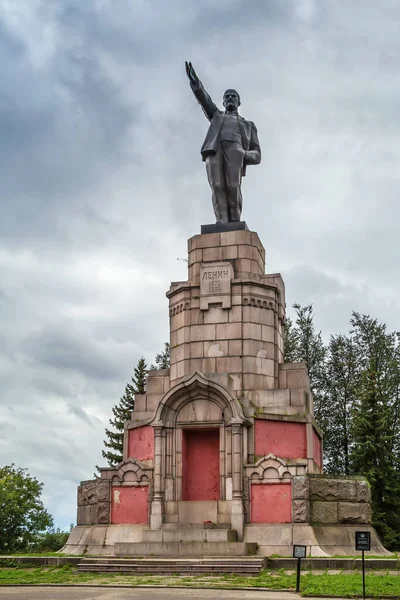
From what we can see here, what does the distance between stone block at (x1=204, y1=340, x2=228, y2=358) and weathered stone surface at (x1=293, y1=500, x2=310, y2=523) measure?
197 inches

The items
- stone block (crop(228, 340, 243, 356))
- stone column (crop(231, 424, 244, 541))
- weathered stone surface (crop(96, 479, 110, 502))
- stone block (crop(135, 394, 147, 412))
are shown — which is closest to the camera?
stone column (crop(231, 424, 244, 541))

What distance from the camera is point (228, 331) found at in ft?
80.0

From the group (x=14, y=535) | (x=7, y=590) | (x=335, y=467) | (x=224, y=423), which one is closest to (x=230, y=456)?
(x=224, y=423)

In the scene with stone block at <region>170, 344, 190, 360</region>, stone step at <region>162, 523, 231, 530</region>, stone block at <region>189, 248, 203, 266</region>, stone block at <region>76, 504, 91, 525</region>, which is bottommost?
stone step at <region>162, 523, 231, 530</region>

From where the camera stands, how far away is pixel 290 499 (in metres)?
21.6

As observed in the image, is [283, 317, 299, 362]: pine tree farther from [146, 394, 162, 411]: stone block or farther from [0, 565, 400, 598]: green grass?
[0, 565, 400, 598]: green grass

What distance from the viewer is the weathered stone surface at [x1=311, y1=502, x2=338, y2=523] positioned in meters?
21.9

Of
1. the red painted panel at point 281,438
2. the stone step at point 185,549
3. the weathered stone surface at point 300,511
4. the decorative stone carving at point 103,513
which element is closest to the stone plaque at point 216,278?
the red painted panel at point 281,438

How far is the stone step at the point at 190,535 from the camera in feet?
68.4

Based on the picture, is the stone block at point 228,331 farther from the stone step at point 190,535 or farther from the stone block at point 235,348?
the stone step at point 190,535

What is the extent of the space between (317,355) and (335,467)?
6021mm

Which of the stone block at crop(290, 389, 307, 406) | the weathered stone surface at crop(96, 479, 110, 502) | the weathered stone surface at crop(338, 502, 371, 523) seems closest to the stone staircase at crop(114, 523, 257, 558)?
the weathered stone surface at crop(96, 479, 110, 502)

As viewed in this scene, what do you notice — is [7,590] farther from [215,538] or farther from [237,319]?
[237,319]

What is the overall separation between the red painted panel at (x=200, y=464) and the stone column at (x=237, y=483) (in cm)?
104
